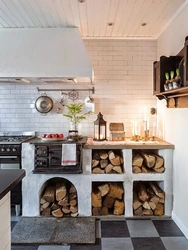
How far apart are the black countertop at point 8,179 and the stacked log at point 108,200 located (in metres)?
1.67

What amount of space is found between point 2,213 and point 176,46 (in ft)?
8.68

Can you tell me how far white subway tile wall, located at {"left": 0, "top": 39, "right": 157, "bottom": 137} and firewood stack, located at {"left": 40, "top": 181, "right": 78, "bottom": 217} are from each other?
105 cm

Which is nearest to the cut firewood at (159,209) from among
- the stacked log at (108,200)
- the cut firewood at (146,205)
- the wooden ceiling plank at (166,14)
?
the cut firewood at (146,205)

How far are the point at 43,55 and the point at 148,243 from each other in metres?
2.59

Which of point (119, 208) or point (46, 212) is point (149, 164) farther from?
point (46, 212)

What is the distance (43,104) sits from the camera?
12.5 ft

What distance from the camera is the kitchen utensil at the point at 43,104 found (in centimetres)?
382

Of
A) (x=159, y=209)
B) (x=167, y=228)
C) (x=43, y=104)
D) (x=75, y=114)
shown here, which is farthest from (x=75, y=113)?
(x=167, y=228)

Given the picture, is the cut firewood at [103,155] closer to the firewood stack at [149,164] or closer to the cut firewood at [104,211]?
the firewood stack at [149,164]

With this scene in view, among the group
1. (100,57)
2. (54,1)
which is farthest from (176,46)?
(54,1)

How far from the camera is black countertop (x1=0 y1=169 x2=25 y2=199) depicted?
136 centimetres

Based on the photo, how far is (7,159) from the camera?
3.18 m

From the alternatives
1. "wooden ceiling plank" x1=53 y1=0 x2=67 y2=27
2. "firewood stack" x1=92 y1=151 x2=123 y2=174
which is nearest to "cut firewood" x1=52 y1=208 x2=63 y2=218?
"firewood stack" x1=92 y1=151 x2=123 y2=174

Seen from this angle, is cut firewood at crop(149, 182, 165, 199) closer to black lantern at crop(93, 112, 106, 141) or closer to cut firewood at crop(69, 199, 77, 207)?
black lantern at crop(93, 112, 106, 141)
